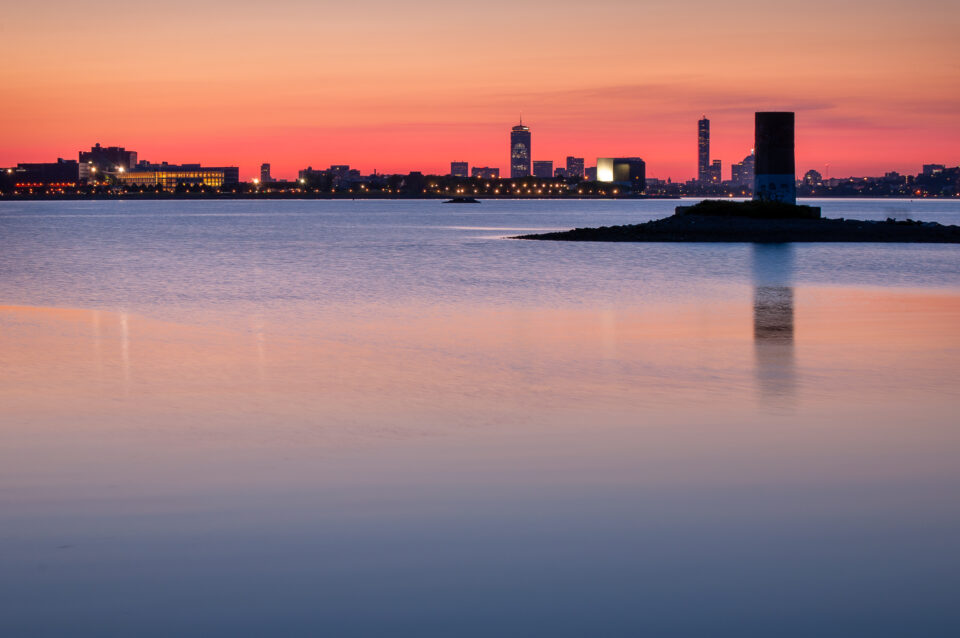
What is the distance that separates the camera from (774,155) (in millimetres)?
76062

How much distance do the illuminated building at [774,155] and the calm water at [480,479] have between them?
55757mm

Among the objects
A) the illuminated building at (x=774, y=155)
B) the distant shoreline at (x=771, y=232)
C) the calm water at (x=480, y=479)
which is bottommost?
the calm water at (x=480, y=479)

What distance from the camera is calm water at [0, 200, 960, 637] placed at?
5859 mm

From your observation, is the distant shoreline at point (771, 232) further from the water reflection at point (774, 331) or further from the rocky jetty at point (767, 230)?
the water reflection at point (774, 331)

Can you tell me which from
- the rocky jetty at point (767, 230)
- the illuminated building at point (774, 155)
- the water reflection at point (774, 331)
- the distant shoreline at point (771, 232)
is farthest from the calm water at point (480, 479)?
the illuminated building at point (774, 155)

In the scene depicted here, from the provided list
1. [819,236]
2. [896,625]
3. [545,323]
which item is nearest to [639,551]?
[896,625]

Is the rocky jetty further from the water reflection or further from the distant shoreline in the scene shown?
the water reflection

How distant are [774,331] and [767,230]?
48308 mm

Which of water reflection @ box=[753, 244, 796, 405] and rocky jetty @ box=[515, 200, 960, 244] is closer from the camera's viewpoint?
water reflection @ box=[753, 244, 796, 405]

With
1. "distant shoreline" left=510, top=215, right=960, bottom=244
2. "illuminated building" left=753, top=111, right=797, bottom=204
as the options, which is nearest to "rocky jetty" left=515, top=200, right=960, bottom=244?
"distant shoreline" left=510, top=215, right=960, bottom=244

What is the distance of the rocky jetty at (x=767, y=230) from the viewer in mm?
66750

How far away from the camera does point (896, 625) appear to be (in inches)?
218

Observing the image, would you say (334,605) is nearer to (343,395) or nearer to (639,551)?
(639,551)

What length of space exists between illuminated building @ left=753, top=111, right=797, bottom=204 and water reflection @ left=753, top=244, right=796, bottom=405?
3263 centimetres
